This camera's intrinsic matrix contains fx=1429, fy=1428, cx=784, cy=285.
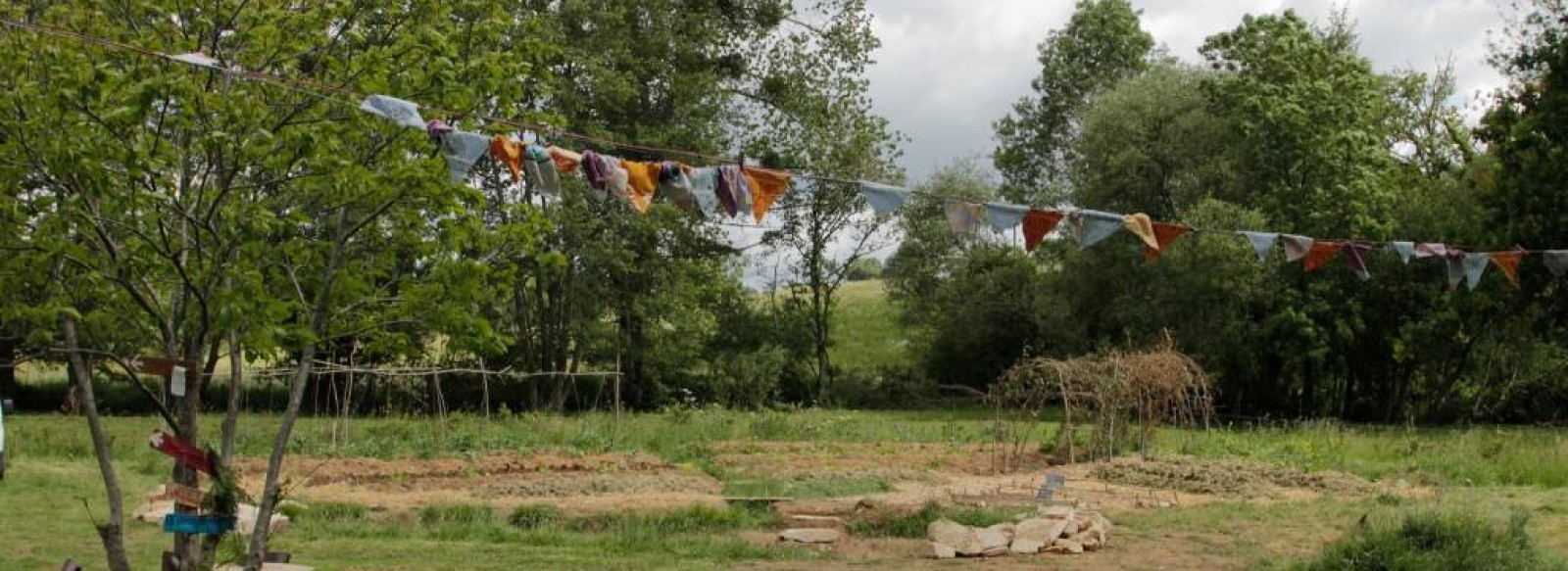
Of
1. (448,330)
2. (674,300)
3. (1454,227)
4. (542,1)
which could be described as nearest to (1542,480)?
(1454,227)

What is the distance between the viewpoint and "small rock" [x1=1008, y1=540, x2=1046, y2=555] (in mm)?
11609

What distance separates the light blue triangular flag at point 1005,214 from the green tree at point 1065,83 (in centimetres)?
3102

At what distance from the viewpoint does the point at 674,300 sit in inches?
1261

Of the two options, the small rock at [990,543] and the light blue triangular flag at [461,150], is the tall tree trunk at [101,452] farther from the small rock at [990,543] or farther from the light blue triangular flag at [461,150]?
the small rock at [990,543]

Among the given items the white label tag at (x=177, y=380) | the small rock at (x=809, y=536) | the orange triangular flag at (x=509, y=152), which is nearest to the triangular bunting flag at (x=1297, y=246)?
the small rock at (x=809, y=536)

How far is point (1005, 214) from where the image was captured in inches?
441

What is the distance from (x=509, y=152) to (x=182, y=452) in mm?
2582

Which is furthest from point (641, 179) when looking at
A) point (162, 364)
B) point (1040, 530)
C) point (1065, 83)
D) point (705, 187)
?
point (1065, 83)

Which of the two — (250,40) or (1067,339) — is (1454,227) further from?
(250,40)

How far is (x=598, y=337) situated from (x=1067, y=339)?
1081cm

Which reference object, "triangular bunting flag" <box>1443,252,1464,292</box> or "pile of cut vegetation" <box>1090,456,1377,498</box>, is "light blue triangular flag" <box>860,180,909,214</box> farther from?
"pile of cut vegetation" <box>1090,456,1377,498</box>

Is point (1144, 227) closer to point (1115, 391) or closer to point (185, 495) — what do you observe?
point (185, 495)

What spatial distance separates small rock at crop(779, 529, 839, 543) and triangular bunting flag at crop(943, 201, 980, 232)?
9.56 ft

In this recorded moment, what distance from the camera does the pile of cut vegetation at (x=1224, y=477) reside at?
16.3m
